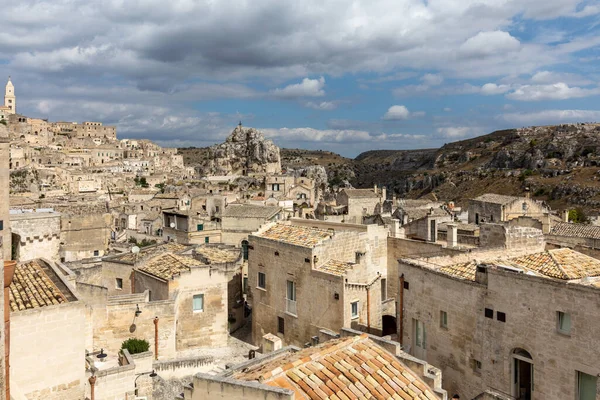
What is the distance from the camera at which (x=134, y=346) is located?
17.4 meters

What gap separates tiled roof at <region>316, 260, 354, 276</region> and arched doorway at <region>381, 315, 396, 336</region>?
2.65 meters

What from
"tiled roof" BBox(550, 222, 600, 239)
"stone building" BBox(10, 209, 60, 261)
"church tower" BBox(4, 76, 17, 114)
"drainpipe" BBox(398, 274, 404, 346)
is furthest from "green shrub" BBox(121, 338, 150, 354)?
"church tower" BBox(4, 76, 17, 114)

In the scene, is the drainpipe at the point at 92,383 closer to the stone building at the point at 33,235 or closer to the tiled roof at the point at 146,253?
the stone building at the point at 33,235

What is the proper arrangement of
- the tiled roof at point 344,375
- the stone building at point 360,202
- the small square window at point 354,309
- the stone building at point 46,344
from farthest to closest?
the stone building at point 360,202 < the small square window at point 354,309 < the stone building at point 46,344 < the tiled roof at point 344,375

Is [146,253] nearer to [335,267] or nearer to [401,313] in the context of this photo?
[335,267]

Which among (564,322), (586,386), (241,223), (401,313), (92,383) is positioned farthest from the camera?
(241,223)

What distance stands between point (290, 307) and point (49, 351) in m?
10.8

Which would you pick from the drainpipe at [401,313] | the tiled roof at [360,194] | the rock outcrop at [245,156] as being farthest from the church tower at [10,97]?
the drainpipe at [401,313]

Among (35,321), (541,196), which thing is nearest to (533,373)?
(35,321)

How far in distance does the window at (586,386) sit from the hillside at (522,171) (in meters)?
66.7

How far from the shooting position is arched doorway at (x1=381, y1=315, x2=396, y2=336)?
1906cm

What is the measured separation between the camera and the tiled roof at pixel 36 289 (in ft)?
39.5

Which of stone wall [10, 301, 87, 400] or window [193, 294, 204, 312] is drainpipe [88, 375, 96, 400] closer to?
stone wall [10, 301, 87, 400]

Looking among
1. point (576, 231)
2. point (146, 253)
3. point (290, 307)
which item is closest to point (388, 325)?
point (290, 307)
